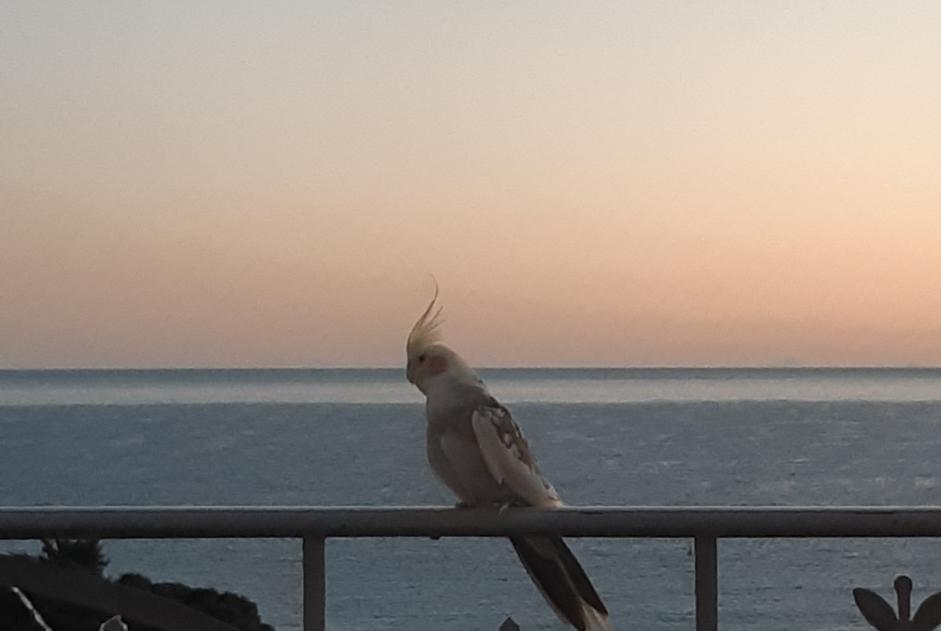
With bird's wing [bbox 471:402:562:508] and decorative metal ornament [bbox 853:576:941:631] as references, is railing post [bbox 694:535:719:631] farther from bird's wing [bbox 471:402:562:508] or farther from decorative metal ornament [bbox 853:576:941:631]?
bird's wing [bbox 471:402:562:508]

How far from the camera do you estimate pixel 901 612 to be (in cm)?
161

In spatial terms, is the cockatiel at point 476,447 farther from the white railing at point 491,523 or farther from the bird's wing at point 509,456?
the white railing at point 491,523

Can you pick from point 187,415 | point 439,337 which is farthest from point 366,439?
point 439,337

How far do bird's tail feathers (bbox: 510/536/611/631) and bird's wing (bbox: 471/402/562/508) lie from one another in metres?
0.18

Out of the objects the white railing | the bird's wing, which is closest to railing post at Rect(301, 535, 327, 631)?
the white railing

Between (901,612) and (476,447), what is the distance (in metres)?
0.81

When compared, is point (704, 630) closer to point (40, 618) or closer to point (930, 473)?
point (40, 618)

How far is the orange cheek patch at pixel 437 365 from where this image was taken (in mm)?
2328

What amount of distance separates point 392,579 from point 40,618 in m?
33.8

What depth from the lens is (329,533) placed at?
1630 millimetres

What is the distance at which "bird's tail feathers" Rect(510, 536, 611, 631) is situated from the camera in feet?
5.91

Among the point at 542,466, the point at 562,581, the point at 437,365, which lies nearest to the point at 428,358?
the point at 437,365

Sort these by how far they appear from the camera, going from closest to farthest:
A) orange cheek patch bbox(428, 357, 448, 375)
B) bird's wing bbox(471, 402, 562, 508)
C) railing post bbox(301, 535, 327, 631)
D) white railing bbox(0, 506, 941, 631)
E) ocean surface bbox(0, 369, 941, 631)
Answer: white railing bbox(0, 506, 941, 631) < railing post bbox(301, 535, 327, 631) < bird's wing bbox(471, 402, 562, 508) < orange cheek patch bbox(428, 357, 448, 375) < ocean surface bbox(0, 369, 941, 631)

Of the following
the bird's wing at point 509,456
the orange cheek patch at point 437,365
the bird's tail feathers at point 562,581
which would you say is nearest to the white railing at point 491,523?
the bird's tail feathers at point 562,581
